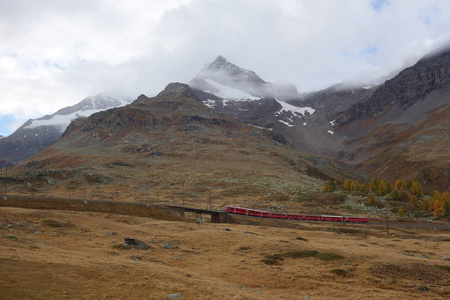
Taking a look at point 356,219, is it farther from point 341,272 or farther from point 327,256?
point 341,272

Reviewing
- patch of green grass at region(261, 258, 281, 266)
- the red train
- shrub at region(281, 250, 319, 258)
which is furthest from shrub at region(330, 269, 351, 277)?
the red train

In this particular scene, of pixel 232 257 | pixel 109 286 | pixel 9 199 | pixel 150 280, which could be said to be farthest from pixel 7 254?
pixel 9 199

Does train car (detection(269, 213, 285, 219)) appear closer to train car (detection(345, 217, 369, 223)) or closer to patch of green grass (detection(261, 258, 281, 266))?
train car (detection(345, 217, 369, 223))

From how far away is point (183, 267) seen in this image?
100 feet

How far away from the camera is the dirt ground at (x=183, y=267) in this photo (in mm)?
19969

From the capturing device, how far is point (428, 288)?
26.4 m

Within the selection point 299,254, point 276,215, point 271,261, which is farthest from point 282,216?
point 271,261

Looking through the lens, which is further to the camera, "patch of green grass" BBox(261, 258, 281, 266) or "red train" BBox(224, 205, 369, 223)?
"red train" BBox(224, 205, 369, 223)

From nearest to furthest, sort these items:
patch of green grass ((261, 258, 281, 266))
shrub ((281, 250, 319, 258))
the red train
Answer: patch of green grass ((261, 258, 281, 266)) < shrub ((281, 250, 319, 258)) < the red train

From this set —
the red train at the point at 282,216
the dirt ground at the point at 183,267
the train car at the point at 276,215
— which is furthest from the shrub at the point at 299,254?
the train car at the point at 276,215

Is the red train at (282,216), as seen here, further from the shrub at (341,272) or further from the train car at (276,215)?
the shrub at (341,272)

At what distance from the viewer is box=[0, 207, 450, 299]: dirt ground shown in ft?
65.5

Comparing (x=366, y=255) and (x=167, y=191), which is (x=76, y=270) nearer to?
(x=366, y=255)

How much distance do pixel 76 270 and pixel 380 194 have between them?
415 feet
